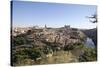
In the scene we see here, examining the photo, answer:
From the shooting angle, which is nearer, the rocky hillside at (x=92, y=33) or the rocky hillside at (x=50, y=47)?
the rocky hillside at (x=50, y=47)

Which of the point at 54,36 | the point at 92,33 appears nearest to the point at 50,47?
the point at 54,36

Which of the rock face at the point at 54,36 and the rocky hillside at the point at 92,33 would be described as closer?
the rock face at the point at 54,36

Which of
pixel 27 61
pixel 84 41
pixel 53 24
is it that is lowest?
pixel 27 61

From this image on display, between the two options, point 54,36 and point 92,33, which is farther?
point 92,33

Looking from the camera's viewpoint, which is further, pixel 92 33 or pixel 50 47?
pixel 92 33

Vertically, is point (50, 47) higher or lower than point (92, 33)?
lower

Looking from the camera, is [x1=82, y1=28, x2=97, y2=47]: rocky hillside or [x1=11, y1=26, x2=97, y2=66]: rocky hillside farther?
[x1=82, y1=28, x2=97, y2=47]: rocky hillside

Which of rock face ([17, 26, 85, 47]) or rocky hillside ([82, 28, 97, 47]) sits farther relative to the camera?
rocky hillside ([82, 28, 97, 47])

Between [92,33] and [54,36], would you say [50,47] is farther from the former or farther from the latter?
[92,33]
